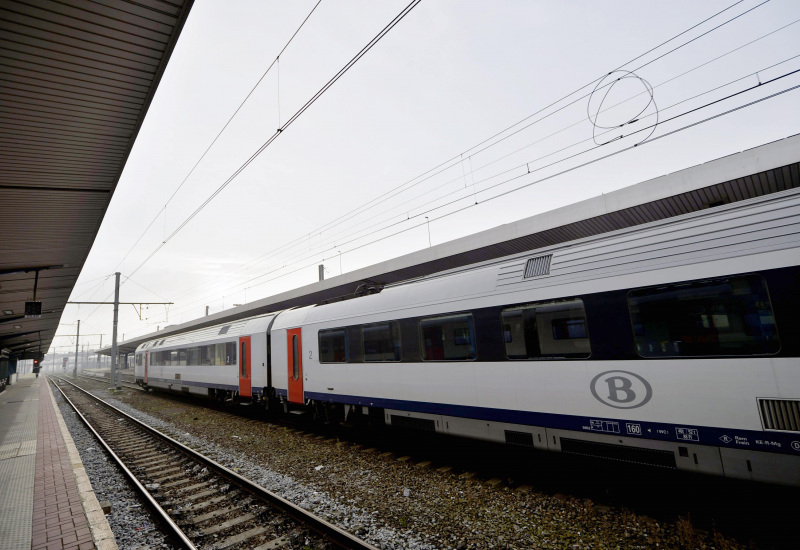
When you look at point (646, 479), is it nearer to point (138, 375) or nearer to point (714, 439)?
point (714, 439)

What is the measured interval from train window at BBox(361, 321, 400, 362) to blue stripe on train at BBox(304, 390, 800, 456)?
1.33 metres

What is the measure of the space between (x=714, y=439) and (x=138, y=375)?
33.2m

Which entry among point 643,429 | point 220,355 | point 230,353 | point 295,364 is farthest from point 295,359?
point 643,429

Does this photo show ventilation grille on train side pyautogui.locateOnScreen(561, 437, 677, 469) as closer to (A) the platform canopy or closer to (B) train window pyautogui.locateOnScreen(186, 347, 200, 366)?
(A) the platform canopy

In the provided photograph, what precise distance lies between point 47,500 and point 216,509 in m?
2.67

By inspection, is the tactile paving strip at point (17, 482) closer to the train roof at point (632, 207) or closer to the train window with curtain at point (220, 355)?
the train window with curtain at point (220, 355)

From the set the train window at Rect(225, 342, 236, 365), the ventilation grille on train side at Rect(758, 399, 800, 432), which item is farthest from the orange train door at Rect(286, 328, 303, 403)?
the ventilation grille on train side at Rect(758, 399, 800, 432)

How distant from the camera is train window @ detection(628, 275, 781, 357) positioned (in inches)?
171

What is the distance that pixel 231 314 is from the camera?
2741 cm

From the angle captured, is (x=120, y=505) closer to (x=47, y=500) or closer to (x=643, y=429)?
(x=47, y=500)

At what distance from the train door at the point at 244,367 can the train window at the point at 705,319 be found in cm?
1252

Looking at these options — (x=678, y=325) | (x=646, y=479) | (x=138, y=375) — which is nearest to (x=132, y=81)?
(x=678, y=325)

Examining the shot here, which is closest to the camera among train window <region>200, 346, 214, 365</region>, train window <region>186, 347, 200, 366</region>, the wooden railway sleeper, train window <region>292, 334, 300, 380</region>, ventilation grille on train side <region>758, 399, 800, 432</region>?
ventilation grille on train side <region>758, 399, 800, 432</region>

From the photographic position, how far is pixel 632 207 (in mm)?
9391
